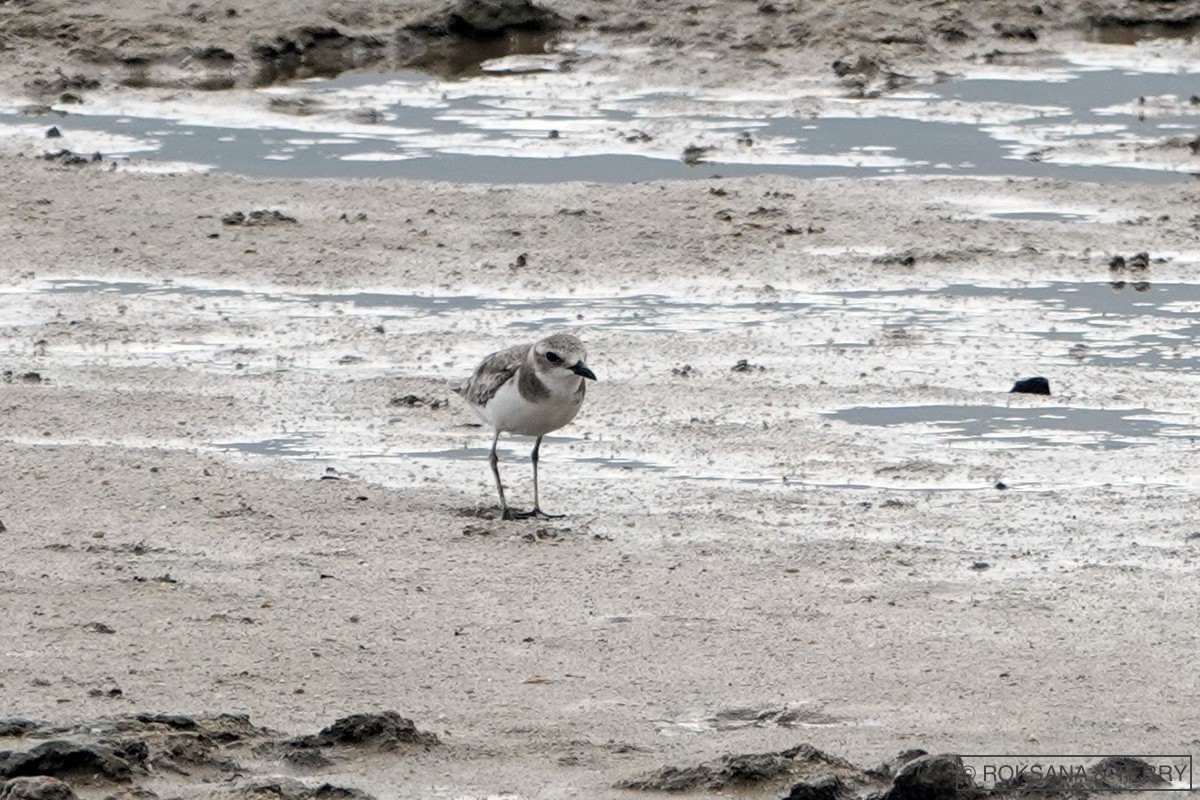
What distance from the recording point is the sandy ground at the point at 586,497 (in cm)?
712

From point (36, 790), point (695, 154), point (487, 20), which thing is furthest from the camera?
point (487, 20)

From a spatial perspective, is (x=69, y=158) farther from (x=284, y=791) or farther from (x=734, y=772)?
(x=734, y=772)

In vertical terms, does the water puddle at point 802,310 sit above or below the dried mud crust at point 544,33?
below

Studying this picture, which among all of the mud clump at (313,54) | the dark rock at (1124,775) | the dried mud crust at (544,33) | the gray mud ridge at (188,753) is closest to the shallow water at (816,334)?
the dark rock at (1124,775)

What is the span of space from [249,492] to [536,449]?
1.27 meters

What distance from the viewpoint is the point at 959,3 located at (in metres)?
20.7

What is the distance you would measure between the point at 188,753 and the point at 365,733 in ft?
1.60

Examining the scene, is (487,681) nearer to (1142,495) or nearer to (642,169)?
(1142,495)

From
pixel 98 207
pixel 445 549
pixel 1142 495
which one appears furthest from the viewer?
pixel 98 207

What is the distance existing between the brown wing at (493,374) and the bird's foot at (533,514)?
2.20 feet

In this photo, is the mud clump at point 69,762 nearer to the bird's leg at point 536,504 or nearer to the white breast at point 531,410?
the bird's leg at point 536,504

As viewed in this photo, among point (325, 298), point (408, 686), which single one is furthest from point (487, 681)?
point (325, 298)

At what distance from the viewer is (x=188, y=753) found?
6.44 meters

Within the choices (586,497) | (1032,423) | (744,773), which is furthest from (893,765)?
(1032,423)
